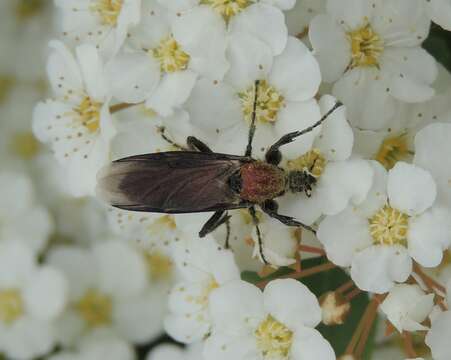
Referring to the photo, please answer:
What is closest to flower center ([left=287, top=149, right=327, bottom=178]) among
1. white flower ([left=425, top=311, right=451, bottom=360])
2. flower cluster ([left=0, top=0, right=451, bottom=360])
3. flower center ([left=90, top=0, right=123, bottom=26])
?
flower cluster ([left=0, top=0, right=451, bottom=360])

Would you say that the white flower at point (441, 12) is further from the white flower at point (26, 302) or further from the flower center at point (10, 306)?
the flower center at point (10, 306)

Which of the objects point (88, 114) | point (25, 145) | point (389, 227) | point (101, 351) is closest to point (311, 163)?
point (389, 227)

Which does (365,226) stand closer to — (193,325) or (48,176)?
(193,325)

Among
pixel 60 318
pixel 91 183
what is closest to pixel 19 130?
pixel 60 318

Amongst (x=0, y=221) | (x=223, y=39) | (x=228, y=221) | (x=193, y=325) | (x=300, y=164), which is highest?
(x=223, y=39)

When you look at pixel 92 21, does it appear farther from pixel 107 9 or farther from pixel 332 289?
pixel 332 289

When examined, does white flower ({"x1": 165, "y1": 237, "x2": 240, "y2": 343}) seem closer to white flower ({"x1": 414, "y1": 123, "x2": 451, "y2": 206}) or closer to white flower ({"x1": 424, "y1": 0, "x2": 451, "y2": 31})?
white flower ({"x1": 414, "y1": 123, "x2": 451, "y2": 206})
